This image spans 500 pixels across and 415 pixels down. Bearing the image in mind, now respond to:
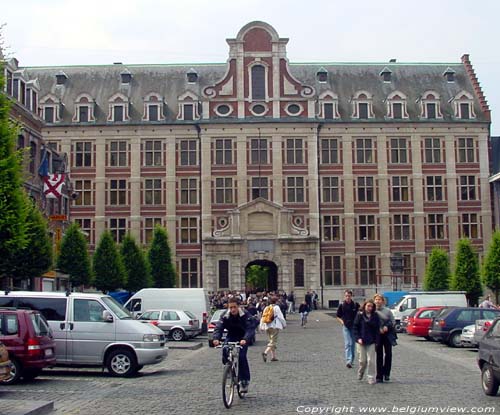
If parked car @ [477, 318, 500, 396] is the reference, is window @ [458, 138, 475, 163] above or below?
above

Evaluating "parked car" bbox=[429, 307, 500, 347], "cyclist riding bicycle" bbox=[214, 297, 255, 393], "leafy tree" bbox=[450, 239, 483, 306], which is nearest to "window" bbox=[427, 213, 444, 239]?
"leafy tree" bbox=[450, 239, 483, 306]

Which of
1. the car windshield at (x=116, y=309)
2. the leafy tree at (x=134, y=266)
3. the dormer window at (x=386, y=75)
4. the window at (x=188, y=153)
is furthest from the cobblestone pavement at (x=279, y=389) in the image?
the dormer window at (x=386, y=75)

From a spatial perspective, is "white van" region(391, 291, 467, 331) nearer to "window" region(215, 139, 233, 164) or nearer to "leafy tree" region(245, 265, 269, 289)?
"window" region(215, 139, 233, 164)

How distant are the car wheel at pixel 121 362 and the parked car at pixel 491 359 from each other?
8769 millimetres

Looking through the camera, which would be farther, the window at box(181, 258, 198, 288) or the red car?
the window at box(181, 258, 198, 288)

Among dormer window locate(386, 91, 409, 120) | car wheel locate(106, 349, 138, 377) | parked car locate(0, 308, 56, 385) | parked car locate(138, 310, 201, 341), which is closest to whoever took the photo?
parked car locate(0, 308, 56, 385)

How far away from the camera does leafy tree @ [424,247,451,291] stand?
56438 mm

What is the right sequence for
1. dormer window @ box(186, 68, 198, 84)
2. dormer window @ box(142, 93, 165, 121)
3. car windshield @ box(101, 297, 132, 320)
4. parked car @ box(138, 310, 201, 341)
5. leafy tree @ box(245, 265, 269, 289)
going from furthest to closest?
leafy tree @ box(245, 265, 269, 289)
dormer window @ box(186, 68, 198, 84)
dormer window @ box(142, 93, 165, 121)
parked car @ box(138, 310, 201, 341)
car windshield @ box(101, 297, 132, 320)

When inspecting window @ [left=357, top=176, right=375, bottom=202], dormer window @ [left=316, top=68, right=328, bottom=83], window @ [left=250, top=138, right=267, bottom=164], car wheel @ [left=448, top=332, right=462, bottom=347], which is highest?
dormer window @ [left=316, top=68, right=328, bottom=83]

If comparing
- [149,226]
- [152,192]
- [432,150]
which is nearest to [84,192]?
[152,192]

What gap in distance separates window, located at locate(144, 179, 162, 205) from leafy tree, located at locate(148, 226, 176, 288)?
5.50 metres

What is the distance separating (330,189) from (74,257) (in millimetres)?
26934

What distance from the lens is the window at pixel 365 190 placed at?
65188mm

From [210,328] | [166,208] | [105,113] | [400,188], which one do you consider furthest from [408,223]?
[210,328]
